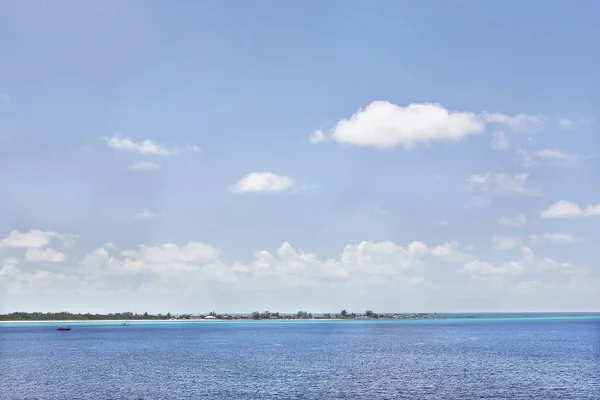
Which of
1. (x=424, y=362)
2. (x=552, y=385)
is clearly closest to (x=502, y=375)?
(x=552, y=385)

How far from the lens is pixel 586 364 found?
115938 mm

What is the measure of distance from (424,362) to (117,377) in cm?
6280

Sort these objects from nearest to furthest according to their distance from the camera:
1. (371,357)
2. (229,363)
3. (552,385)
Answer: (552,385) → (229,363) → (371,357)

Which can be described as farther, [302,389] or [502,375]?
[502,375]

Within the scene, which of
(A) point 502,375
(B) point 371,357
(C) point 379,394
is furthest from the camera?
(B) point 371,357

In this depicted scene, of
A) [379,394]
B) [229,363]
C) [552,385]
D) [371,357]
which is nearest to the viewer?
[379,394]

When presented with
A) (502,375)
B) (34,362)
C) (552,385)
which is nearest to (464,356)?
(502,375)

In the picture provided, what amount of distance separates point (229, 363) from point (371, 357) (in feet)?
112

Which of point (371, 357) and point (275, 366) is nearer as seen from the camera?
point (275, 366)

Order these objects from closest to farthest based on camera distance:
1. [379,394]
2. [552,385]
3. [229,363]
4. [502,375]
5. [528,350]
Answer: [379,394]
[552,385]
[502,375]
[229,363]
[528,350]

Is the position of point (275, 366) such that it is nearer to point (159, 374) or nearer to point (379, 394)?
point (159, 374)

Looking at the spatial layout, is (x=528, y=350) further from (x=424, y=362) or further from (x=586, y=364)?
(x=424, y=362)

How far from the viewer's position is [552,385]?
87500mm

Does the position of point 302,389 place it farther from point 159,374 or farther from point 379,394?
point 159,374
